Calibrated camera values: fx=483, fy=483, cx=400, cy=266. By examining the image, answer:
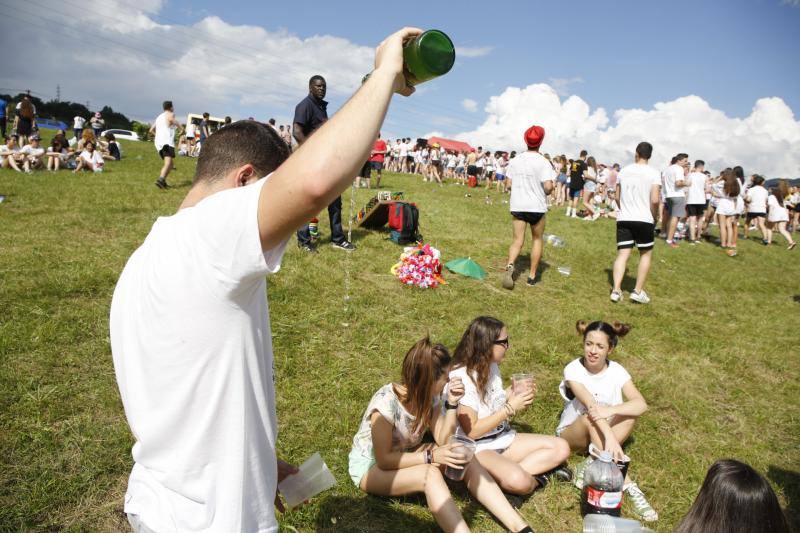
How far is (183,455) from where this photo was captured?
1285 millimetres

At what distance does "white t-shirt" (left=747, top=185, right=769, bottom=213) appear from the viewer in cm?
1475

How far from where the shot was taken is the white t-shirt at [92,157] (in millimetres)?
13810

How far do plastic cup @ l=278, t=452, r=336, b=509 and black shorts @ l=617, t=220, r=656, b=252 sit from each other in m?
6.53

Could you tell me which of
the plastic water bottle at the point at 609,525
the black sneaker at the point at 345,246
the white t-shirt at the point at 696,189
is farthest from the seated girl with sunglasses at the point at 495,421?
the white t-shirt at the point at 696,189

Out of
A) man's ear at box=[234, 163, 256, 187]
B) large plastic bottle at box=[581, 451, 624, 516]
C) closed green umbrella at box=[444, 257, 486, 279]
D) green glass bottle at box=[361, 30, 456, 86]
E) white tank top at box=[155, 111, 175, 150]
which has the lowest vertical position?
large plastic bottle at box=[581, 451, 624, 516]

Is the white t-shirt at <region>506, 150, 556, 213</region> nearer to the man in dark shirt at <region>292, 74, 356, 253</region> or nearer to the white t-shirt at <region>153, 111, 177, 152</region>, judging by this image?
the man in dark shirt at <region>292, 74, 356, 253</region>

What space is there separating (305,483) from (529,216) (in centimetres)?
599

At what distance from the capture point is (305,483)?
2301 millimetres

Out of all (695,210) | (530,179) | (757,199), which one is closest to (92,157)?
(530,179)

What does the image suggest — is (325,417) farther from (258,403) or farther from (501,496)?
(258,403)

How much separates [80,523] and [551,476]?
126 inches

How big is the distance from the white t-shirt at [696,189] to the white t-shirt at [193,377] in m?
14.7

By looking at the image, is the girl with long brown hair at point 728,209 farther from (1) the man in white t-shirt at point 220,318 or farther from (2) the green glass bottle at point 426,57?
(1) the man in white t-shirt at point 220,318

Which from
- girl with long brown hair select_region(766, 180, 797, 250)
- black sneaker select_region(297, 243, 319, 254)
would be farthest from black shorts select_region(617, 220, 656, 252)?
girl with long brown hair select_region(766, 180, 797, 250)
